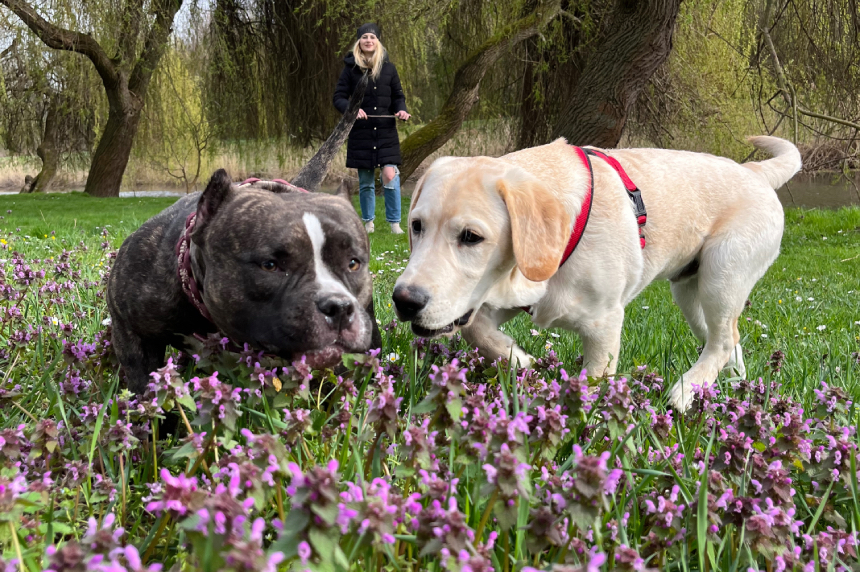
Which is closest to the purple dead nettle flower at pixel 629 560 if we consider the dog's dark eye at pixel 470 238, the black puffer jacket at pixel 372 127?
the dog's dark eye at pixel 470 238

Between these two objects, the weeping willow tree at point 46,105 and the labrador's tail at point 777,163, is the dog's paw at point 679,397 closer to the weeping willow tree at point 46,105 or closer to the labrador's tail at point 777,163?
the labrador's tail at point 777,163

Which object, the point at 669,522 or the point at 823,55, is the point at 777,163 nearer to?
the point at 669,522

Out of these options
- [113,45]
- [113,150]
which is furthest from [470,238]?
[113,150]

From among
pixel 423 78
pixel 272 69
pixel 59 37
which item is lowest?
pixel 423 78

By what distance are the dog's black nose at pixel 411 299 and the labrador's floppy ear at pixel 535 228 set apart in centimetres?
41

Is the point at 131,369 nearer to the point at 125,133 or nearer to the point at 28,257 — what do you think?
the point at 28,257

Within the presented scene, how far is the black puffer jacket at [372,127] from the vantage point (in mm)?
10164

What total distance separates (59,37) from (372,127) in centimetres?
863

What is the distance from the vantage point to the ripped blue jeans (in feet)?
33.4

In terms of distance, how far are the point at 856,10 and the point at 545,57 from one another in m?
5.20

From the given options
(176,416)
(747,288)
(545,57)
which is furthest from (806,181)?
(176,416)

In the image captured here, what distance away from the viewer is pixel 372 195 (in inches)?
404

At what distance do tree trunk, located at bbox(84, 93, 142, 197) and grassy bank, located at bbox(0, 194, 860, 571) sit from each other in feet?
55.3

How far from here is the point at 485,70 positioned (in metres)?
13.0
